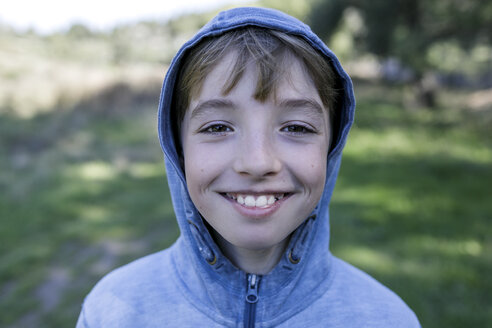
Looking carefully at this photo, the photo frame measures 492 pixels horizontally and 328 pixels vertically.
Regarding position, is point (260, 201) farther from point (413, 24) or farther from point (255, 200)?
point (413, 24)

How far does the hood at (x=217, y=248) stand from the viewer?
4.42 ft

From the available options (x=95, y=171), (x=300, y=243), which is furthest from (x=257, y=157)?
(x=95, y=171)

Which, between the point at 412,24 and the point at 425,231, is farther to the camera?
the point at 412,24

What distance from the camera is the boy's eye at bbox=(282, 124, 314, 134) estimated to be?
1.30m

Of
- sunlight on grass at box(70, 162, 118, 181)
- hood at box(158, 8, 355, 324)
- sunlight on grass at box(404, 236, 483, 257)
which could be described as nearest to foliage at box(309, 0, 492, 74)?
sunlight on grass at box(404, 236, 483, 257)

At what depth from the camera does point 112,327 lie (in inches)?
54.1

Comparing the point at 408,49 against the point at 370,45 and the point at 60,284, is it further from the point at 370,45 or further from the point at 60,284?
the point at 60,284

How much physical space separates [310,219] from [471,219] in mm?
4423

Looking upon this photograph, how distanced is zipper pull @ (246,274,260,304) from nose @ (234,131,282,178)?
380mm

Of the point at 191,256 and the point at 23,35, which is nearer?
the point at 191,256

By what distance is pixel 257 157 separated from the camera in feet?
3.92

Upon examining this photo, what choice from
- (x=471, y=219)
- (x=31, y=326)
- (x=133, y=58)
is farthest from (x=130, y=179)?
(x=133, y=58)

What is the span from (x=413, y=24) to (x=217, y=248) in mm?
11854

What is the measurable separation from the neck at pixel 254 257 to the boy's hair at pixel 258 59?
50cm
